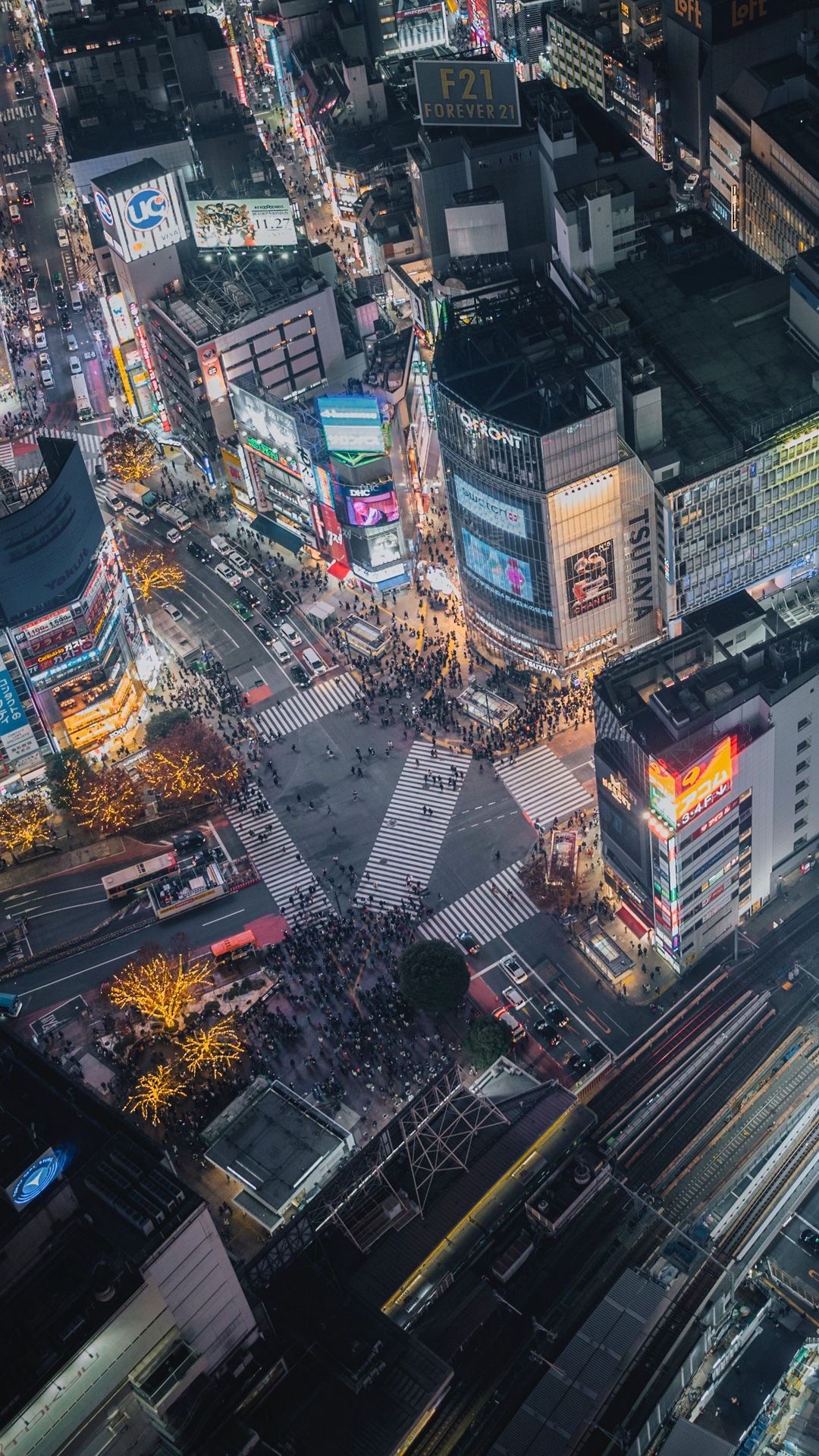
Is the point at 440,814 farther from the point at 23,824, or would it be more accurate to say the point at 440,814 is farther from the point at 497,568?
the point at 23,824

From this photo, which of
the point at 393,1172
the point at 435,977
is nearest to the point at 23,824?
the point at 435,977

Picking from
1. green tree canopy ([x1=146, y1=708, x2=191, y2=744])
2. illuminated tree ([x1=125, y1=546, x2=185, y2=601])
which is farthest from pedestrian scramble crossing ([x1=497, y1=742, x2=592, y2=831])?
illuminated tree ([x1=125, y1=546, x2=185, y2=601])

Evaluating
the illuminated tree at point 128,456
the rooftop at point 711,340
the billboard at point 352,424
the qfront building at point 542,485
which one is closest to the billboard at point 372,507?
the billboard at point 352,424

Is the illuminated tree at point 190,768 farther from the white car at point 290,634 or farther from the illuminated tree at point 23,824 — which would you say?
the white car at point 290,634

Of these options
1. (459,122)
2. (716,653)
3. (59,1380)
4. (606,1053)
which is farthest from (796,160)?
(59,1380)

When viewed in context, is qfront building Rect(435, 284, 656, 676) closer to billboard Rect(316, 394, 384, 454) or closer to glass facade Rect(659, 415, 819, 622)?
glass facade Rect(659, 415, 819, 622)
